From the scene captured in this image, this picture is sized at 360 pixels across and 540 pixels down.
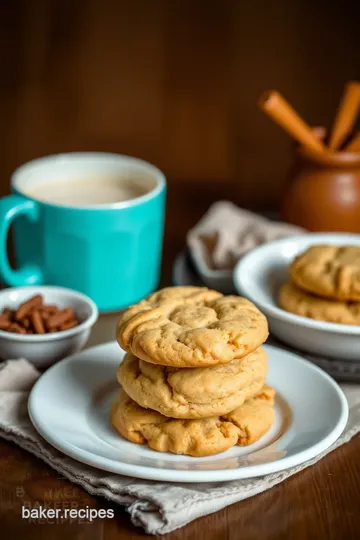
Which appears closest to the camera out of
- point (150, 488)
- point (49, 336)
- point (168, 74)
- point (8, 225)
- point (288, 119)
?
point (150, 488)

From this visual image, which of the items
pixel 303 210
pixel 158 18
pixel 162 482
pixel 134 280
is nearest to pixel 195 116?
pixel 158 18

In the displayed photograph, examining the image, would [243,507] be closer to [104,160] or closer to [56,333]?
[56,333]

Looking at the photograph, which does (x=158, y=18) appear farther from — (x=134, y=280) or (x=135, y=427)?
(x=135, y=427)

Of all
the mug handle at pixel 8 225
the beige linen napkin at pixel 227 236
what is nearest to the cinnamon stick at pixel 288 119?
the beige linen napkin at pixel 227 236

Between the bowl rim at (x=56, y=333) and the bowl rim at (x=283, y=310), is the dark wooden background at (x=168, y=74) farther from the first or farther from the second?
the bowl rim at (x=56, y=333)

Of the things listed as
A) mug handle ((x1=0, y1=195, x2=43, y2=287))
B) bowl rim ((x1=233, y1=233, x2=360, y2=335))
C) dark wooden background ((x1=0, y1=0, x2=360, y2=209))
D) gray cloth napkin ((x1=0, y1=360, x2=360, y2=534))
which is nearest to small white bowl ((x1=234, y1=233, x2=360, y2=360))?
bowl rim ((x1=233, y1=233, x2=360, y2=335))

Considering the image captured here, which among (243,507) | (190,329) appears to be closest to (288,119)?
(190,329)

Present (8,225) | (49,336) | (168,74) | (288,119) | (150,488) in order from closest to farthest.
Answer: (150,488) → (49,336) → (8,225) → (288,119) → (168,74)
